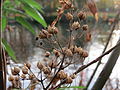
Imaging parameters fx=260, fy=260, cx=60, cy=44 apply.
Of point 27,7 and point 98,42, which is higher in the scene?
point 27,7

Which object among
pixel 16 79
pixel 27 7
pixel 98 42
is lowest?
pixel 98 42

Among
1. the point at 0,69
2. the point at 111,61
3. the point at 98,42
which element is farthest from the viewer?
the point at 98,42

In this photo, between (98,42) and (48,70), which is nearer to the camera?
(48,70)

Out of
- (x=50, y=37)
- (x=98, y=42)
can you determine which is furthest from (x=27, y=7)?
(x=98, y=42)

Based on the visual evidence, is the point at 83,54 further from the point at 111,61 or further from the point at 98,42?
the point at 98,42

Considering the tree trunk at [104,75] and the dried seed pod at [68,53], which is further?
the tree trunk at [104,75]

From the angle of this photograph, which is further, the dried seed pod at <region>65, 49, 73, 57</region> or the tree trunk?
the tree trunk

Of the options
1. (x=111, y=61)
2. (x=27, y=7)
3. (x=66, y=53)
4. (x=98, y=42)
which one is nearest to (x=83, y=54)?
(x=66, y=53)

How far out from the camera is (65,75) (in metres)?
0.36

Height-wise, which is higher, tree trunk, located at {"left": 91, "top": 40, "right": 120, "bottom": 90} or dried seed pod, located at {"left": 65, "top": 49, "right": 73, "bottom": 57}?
dried seed pod, located at {"left": 65, "top": 49, "right": 73, "bottom": 57}

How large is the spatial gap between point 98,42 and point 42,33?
6.69 meters

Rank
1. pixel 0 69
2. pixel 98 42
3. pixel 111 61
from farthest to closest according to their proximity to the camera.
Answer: pixel 98 42 → pixel 111 61 → pixel 0 69

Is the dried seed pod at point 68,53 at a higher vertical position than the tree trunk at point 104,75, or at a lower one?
higher

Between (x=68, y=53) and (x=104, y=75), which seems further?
(x=104, y=75)
